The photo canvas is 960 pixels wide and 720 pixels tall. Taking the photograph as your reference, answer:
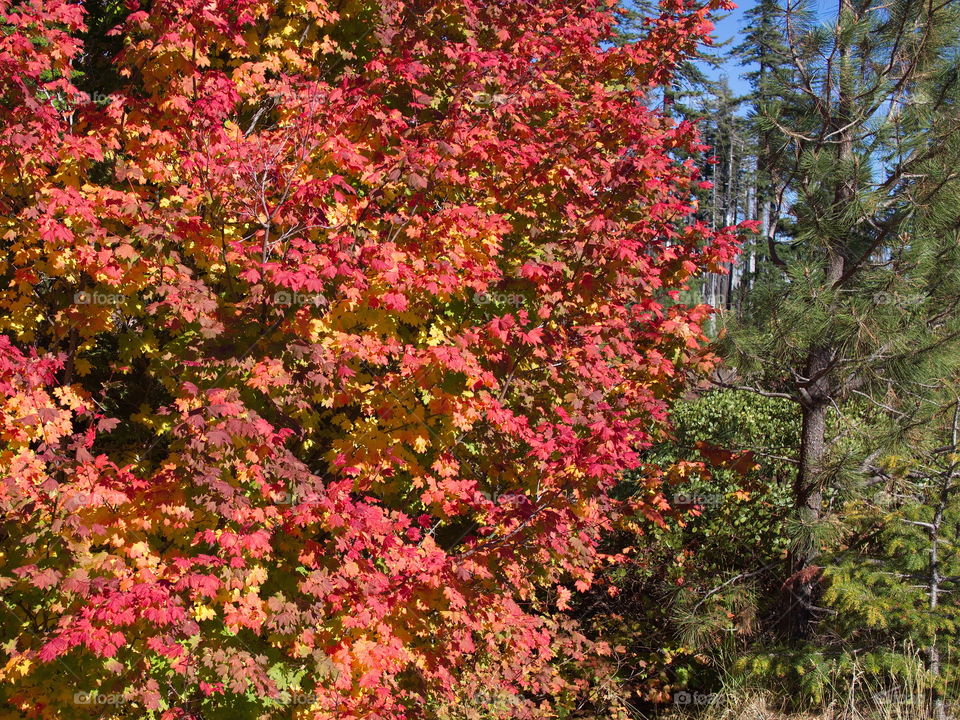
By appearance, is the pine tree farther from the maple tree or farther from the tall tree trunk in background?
the maple tree

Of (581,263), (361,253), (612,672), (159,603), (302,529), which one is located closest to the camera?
(159,603)

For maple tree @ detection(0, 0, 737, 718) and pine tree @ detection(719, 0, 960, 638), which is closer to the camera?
maple tree @ detection(0, 0, 737, 718)

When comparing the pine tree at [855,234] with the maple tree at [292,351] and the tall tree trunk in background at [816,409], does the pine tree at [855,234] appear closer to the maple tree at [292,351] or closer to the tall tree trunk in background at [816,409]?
the tall tree trunk in background at [816,409]

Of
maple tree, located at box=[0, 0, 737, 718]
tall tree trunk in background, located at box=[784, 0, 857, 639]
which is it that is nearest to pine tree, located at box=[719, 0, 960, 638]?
tall tree trunk in background, located at box=[784, 0, 857, 639]

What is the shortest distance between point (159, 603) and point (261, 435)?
1.14 m

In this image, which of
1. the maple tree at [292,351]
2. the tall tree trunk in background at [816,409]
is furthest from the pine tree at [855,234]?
the maple tree at [292,351]

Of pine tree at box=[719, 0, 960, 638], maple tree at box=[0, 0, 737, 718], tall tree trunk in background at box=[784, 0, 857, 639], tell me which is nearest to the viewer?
maple tree at box=[0, 0, 737, 718]

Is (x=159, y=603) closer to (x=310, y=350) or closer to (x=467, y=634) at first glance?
(x=310, y=350)

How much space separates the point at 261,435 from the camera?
4797 mm

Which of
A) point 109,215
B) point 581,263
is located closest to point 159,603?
point 109,215

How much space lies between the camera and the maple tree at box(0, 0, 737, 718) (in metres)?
4.74

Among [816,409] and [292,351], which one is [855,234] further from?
[292,351]

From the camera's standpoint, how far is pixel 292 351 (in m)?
4.99

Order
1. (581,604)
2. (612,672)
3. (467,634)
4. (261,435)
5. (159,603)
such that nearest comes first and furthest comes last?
(159,603) → (261,435) → (467,634) → (612,672) → (581,604)
